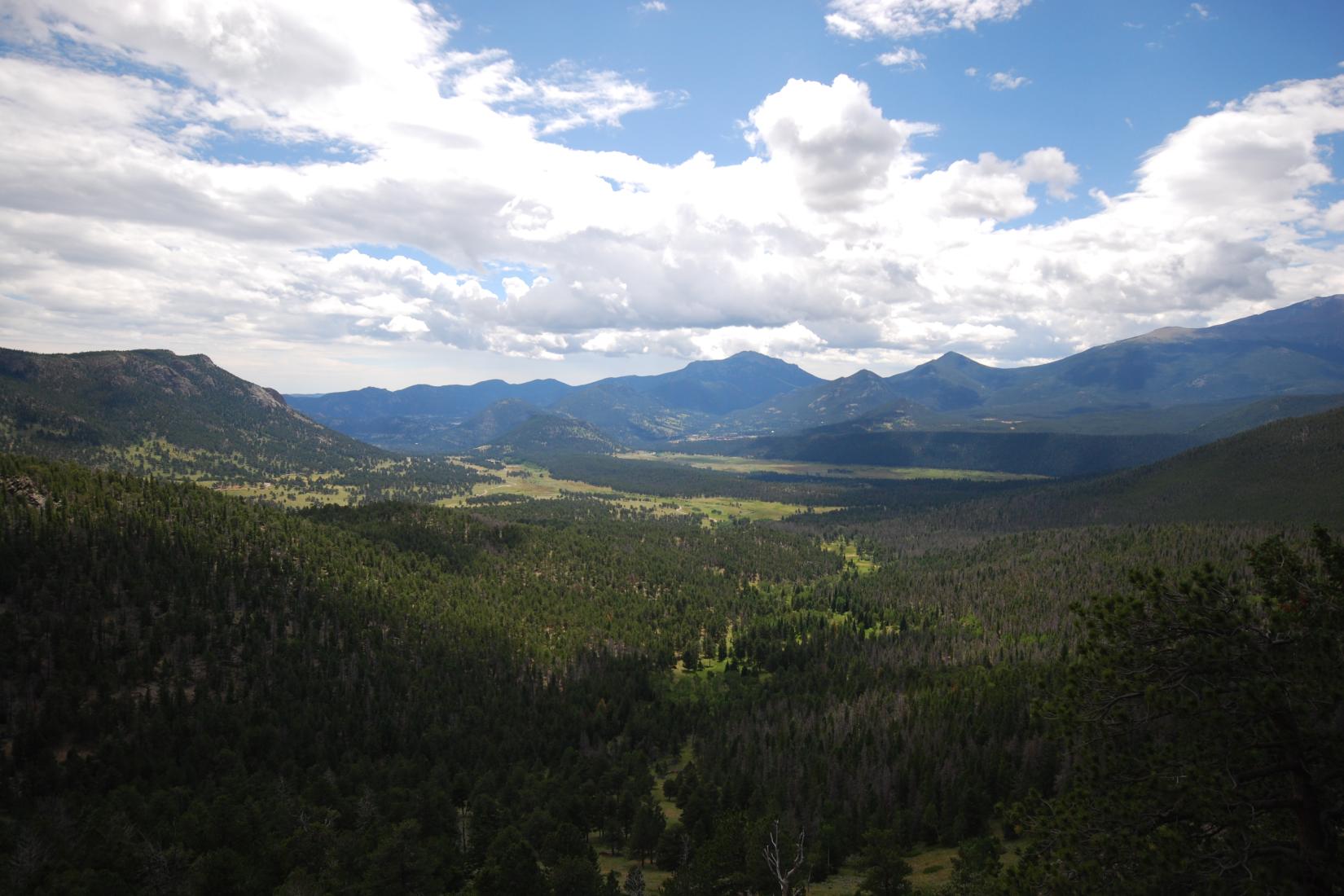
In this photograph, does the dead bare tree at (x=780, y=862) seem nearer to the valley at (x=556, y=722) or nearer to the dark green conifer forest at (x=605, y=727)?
the dark green conifer forest at (x=605, y=727)

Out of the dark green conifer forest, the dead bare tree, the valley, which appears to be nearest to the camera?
the dark green conifer forest

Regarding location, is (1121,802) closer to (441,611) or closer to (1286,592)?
(1286,592)

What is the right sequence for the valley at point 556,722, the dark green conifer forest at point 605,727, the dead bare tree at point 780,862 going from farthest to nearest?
the dead bare tree at point 780,862 < the valley at point 556,722 < the dark green conifer forest at point 605,727

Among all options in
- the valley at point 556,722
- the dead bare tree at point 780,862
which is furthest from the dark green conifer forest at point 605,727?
the dead bare tree at point 780,862

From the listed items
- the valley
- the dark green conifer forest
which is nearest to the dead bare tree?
the dark green conifer forest

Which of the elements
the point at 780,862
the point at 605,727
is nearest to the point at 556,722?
the point at 605,727

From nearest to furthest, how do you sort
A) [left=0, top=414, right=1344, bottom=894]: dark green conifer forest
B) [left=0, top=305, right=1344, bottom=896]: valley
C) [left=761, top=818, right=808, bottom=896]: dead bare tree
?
[left=0, top=414, right=1344, bottom=894]: dark green conifer forest, [left=0, top=305, right=1344, bottom=896]: valley, [left=761, top=818, right=808, bottom=896]: dead bare tree

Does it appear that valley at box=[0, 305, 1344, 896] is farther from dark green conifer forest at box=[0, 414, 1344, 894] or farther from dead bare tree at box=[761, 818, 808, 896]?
dead bare tree at box=[761, 818, 808, 896]

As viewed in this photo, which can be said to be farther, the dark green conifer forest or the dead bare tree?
the dead bare tree

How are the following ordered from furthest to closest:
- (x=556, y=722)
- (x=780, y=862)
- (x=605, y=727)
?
1. (x=605, y=727)
2. (x=556, y=722)
3. (x=780, y=862)

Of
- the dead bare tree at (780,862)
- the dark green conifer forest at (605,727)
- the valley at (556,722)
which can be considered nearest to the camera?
the dark green conifer forest at (605,727)

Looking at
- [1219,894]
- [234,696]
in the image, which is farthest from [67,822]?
[1219,894]

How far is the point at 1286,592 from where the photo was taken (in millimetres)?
22094

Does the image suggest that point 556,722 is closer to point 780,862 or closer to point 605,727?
point 605,727
